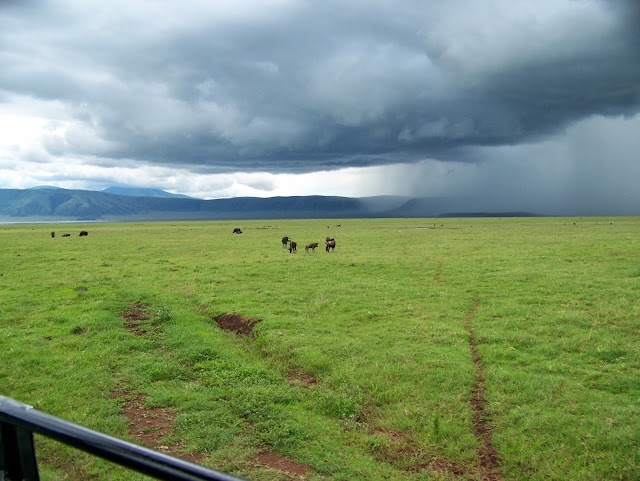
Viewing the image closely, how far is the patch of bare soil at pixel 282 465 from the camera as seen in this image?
7.58 metres

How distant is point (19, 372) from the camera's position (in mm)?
11750

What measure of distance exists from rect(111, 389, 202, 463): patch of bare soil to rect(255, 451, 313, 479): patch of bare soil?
1.12m

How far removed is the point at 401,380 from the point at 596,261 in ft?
80.7

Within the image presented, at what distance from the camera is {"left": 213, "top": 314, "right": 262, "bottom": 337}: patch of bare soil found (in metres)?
16.0

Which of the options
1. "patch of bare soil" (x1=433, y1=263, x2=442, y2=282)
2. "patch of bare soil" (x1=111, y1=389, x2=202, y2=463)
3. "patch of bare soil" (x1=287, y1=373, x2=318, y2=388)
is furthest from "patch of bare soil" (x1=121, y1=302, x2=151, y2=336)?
"patch of bare soil" (x1=433, y1=263, x2=442, y2=282)

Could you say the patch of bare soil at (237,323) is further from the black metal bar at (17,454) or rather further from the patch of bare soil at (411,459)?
the black metal bar at (17,454)

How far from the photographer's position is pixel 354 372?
1166 centimetres

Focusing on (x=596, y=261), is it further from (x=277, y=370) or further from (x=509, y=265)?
(x=277, y=370)

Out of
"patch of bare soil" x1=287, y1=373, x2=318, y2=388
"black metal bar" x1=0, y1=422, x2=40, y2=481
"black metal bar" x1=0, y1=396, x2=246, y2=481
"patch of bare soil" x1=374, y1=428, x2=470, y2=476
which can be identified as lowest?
"patch of bare soil" x1=374, y1=428, x2=470, y2=476

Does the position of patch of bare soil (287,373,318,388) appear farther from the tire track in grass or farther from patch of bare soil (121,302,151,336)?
patch of bare soil (121,302,151,336)

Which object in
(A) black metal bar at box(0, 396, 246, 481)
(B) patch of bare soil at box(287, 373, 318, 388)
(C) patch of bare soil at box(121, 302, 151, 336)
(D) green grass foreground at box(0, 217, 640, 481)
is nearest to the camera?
(A) black metal bar at box(0, 396, 246, 481)

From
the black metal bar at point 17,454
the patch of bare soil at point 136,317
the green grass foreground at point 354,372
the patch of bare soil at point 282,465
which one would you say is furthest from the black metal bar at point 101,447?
the patch of bare soil at point 136,317

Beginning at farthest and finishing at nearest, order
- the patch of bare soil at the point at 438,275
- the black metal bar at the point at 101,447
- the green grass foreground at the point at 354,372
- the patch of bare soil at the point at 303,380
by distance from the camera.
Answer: the patch of bare soil at the point at 438,275
the patch of bare soil at the point at 303,380
the green grass foreground at the point at 354,372
the black metal bar at the point at 101,447

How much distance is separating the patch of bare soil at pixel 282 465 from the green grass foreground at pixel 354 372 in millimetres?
97
